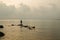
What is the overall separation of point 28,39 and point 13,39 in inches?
188

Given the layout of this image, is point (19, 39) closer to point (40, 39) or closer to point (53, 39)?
point (40, 39)

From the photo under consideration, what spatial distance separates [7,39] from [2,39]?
185 cm

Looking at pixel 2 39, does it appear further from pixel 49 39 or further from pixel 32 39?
pixel 49 39

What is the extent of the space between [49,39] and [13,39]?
1145cm

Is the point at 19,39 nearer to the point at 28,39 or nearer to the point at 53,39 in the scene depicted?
the point at 28,39

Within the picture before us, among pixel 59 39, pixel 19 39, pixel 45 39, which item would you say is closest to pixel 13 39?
pixel 19 39

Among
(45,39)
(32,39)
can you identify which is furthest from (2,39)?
(45,39)

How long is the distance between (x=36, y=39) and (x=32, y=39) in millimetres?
1341

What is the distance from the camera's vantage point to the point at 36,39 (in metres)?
57.0

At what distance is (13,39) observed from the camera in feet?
188

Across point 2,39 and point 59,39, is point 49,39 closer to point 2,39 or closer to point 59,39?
point 59,39

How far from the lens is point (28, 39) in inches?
2248

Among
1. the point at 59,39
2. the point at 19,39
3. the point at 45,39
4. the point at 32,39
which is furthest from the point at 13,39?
the point at 59,39

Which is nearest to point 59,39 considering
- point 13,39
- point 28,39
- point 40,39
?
point 40,39
